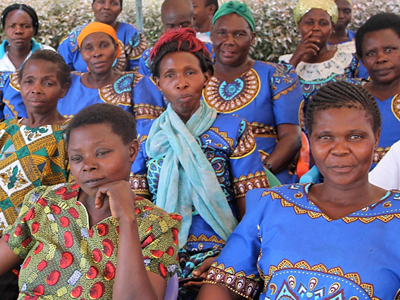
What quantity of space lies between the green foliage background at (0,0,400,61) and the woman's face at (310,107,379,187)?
4130 millimetres

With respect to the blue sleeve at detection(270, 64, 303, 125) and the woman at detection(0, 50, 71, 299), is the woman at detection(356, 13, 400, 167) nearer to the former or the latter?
the blue sleeve at detection(270, 64, 303, 125)

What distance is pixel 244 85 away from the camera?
352cm

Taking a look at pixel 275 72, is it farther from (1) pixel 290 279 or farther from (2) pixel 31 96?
(1) pixel 290 279

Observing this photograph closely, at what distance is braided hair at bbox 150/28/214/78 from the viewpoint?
267cm

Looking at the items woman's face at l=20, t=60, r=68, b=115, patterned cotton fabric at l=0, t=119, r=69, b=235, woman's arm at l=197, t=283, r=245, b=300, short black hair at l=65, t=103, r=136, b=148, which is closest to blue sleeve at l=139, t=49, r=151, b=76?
woman's face at l=20, t=60, r=68, b=115

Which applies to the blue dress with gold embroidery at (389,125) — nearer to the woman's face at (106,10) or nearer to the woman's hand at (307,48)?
the woman's hand at (307,48)

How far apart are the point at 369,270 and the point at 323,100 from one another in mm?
678

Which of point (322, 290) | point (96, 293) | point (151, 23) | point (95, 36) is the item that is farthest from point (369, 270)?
point (151, 23)

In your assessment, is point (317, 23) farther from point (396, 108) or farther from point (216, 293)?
point (216, 293)

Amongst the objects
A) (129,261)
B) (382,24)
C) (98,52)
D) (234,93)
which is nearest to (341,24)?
(382,24)

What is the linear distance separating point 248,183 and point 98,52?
1858 mm

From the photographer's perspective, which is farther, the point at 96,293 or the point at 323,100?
the point at 323,100

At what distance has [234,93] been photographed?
3.52 meters

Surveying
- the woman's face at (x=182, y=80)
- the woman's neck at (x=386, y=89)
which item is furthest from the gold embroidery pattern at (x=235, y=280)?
the woman's neck at (x=386, y=89)
